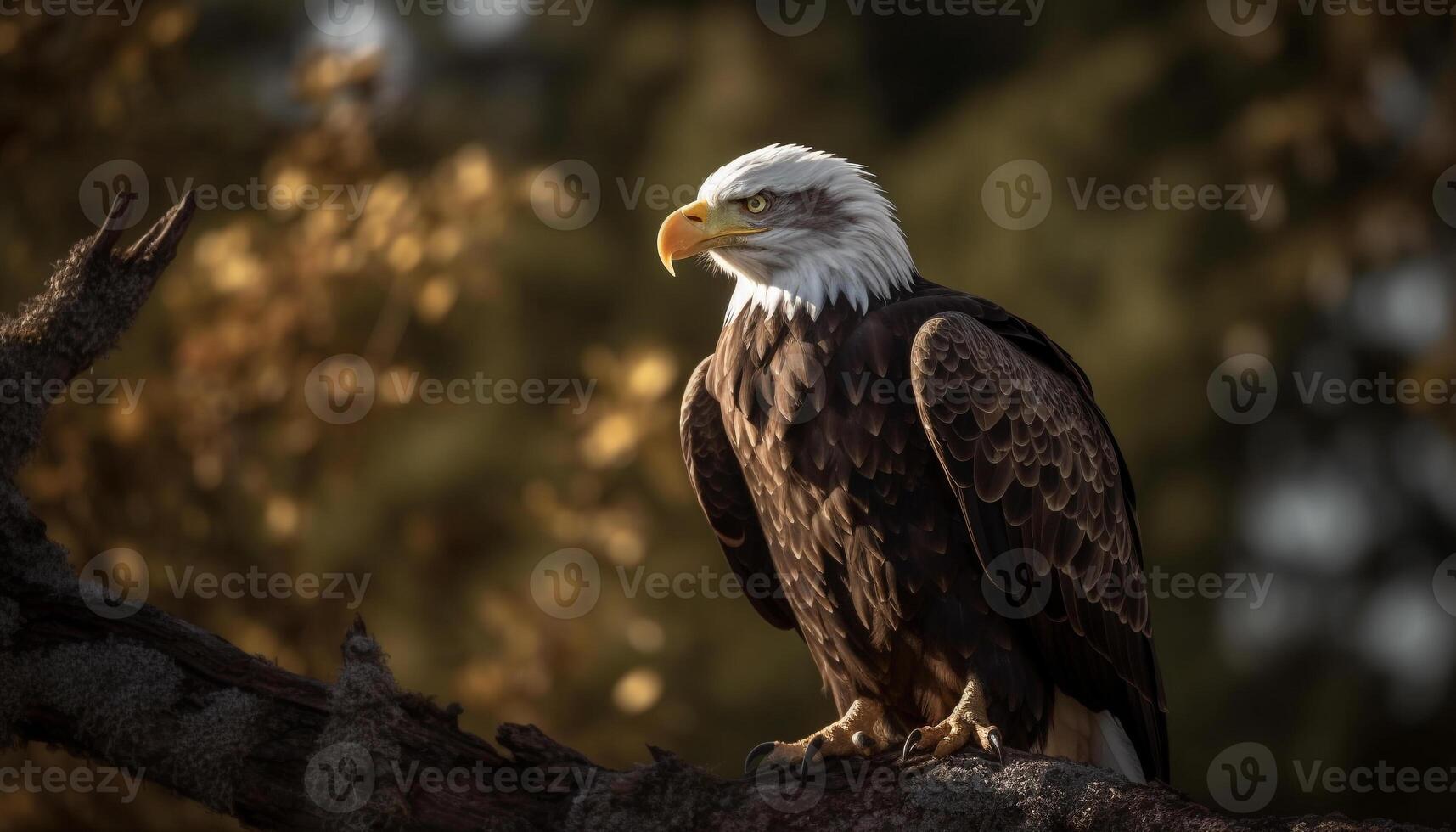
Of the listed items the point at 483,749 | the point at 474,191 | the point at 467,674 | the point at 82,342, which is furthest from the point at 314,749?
the point at 474,191

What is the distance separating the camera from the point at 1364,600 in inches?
253

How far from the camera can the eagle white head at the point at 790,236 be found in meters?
4.50

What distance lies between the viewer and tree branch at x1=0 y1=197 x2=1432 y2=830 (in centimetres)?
329

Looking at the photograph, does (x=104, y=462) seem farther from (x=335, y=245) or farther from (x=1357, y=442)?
(x=1357, y=442)

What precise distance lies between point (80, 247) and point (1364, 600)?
5.67 metres
